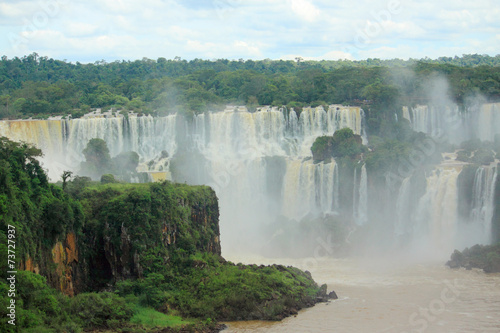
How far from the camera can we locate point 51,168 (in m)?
45.0

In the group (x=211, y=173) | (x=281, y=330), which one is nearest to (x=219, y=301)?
(x=281, y=330)

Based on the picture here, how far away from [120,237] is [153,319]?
150 inches

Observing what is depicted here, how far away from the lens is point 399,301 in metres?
27.9

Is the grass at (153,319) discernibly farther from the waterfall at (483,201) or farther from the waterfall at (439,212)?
the waterfall at (483,201)

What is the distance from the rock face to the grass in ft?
6.28

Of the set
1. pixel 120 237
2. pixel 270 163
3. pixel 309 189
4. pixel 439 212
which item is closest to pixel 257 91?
pixel 270 163

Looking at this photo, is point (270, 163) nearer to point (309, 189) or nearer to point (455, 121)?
point (309, 189)

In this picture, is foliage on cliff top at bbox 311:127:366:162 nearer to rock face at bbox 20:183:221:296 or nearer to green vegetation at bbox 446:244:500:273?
green vegetation at bbox 446:244:500:273

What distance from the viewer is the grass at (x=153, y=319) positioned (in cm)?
2352

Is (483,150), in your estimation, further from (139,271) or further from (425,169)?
(139,271)

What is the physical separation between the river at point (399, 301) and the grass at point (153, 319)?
1.77 metres

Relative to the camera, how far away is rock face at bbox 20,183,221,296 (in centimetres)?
2566

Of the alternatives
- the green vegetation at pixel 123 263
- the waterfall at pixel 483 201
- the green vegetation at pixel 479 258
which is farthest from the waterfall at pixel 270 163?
the green vegetation at pixel 123 263

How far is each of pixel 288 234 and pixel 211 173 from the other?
7.96m
